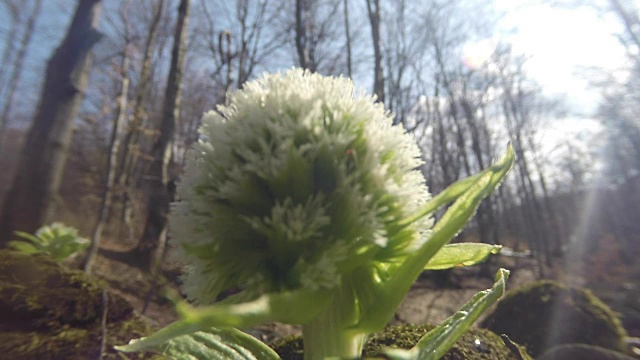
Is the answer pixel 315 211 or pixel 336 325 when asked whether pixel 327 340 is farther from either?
pixel 315 211

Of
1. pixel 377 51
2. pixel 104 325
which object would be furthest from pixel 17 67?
pixel 104 325

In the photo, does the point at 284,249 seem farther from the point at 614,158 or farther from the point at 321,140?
the point at 614,158

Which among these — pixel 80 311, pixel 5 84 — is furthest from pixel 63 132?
pixel 5 84

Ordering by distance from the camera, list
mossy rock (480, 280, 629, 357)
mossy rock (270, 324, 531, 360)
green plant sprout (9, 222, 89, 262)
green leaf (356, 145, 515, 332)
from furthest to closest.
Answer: green plant sprout (9, 222, 89, 262) < mossy rock (480, 280, 629, 357) < mossy rock (270, 324, 531, 360) < green leaf (356, 145, 515, 332)

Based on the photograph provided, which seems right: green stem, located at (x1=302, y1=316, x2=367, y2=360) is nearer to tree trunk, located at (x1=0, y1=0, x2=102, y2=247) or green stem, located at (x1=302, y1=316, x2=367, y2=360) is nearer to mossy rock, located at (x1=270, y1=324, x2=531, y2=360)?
mossy rock, located at (x1=270, y1=324, x2=531, y2=360)

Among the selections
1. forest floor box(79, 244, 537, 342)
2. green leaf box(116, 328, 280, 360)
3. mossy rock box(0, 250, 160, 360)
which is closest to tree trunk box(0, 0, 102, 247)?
forest floor box(79, 244, 537, 342)

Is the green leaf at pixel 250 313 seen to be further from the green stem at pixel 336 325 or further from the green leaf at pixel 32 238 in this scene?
the green leaf at pixel 32 238
